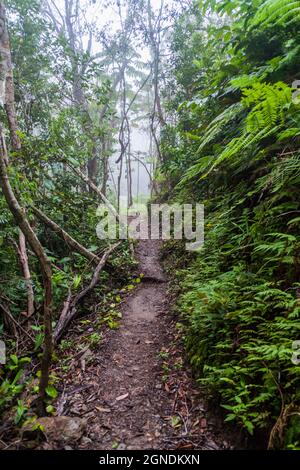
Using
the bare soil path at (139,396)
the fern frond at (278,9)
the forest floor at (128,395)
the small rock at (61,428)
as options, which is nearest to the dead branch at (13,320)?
the forest floor at (128,395)

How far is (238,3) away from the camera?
413 cm

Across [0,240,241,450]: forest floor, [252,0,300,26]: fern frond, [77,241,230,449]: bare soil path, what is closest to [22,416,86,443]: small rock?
[0,240,241,450]: forest floor

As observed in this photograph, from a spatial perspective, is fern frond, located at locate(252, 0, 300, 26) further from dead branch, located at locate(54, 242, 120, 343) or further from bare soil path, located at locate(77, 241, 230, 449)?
dead branch, located at locate(54, 242, 120, 343)

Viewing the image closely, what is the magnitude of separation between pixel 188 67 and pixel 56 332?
9.45 m

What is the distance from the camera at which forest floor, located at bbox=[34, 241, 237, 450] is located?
2.18 m

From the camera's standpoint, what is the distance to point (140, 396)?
2.71 m

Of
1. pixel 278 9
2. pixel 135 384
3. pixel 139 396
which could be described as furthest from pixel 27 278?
pixel 278 9

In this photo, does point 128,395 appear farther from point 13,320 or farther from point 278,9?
point 278,9

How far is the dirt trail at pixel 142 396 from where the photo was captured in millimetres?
2188

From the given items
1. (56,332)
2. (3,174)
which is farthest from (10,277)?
(3,174)

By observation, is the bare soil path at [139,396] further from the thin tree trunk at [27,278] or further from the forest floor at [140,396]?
the thin tree trunk at [27,278]

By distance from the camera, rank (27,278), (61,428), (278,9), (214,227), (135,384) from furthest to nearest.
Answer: (214,227) < (27,278) < (278,9) < (135,384) < (61,428)

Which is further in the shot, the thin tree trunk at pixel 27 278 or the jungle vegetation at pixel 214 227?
the thin tree trunk at pixel 27 278

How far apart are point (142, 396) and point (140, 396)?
A: 0.02m
